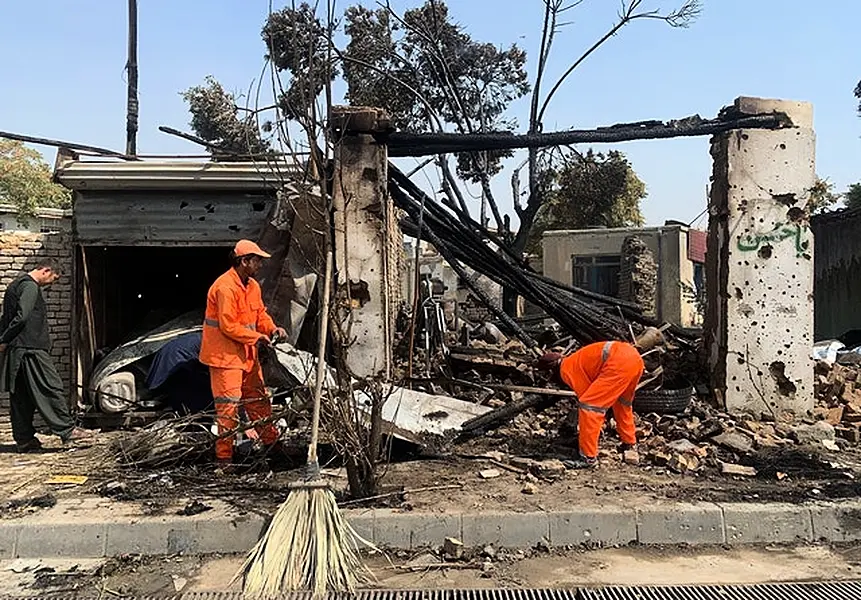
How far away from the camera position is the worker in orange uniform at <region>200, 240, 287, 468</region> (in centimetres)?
610

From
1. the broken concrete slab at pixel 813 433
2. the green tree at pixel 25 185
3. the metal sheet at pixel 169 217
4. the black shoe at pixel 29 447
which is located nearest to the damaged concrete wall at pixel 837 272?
the broken concrete slab at pixel 813 433

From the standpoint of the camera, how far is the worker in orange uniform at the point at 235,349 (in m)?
6.10

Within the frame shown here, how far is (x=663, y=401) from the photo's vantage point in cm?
713

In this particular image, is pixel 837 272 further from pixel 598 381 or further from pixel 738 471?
pixel 598 381

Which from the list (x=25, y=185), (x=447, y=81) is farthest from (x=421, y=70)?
(x=25, y=185)

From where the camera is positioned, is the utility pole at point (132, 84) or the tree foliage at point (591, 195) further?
the tree foliage at point (591, 195)

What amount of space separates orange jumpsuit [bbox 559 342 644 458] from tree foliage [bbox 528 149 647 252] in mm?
14208

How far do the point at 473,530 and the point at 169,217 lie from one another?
559 centimetres

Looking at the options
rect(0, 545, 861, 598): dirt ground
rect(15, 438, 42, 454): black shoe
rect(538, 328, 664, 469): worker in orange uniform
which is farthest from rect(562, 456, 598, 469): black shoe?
rect(15, 438, 42, 454): black shoe

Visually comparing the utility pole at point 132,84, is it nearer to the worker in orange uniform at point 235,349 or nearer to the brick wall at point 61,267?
the brick wall at point 61,267

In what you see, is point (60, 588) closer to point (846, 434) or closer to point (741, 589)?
point (741, 589)

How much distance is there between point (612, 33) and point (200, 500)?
16.2 metres

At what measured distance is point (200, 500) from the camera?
5.30 m

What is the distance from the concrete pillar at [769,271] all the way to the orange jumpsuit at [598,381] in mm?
1878
